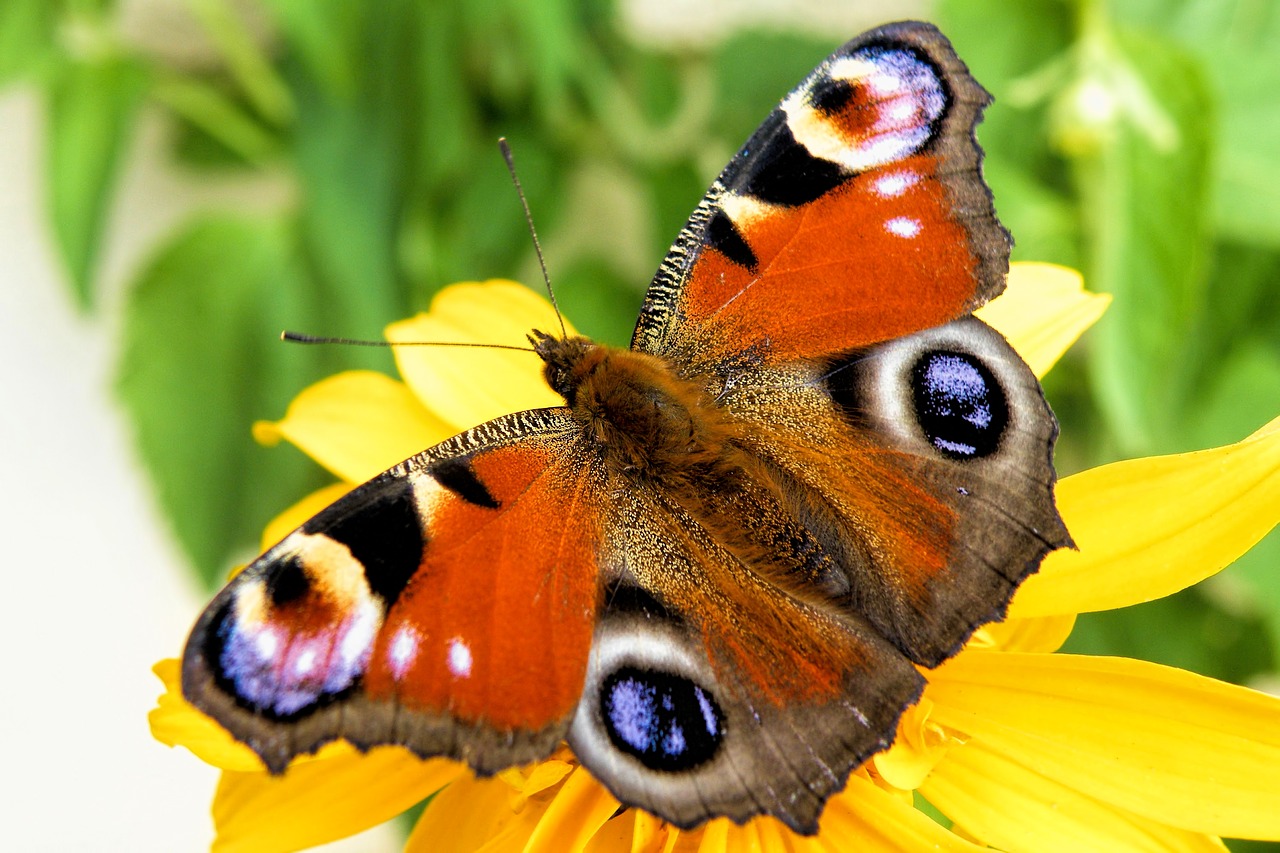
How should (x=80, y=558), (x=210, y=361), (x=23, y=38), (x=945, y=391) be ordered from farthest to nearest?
(x=80, y=558) < (x=210, y=361) < (x=23, y=38) < (x=945, y=391)

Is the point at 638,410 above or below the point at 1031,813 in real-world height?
above

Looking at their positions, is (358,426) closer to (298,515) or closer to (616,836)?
(298,515)

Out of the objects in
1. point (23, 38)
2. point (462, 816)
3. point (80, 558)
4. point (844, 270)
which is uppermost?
point (23, 38)

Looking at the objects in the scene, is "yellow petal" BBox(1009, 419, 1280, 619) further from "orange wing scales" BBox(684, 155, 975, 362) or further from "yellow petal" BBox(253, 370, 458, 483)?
"yellow petal" BBox(253, 370, 458, 483)

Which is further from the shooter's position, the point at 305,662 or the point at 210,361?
the point at 210,361

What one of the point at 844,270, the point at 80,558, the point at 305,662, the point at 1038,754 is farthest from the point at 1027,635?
the point at 80,558

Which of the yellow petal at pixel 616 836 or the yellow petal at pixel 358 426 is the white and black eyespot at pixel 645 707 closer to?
the yellow petal at pixel 616 836

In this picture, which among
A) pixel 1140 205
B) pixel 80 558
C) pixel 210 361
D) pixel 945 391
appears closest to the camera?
pixel 945 391
